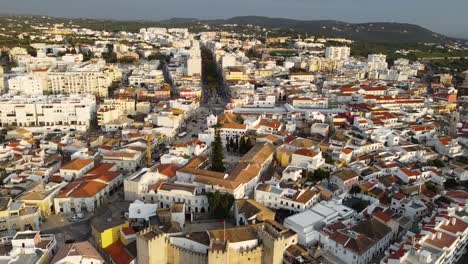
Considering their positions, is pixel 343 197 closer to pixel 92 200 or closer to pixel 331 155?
pixel 331 155

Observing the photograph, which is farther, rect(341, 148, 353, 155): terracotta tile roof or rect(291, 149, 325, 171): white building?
rect(341, 148, 353, 155): terracotta tile roof

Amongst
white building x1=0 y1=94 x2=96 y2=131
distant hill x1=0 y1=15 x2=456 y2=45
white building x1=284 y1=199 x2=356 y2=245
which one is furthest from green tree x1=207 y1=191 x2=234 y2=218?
distant hill x1=0 y1=15 x2=456 y2=45

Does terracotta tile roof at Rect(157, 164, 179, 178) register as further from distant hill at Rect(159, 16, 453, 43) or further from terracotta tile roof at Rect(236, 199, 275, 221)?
distant hill at Rect(159, 16, 453, 43)

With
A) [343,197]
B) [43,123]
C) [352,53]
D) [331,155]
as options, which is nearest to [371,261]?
[343,197]

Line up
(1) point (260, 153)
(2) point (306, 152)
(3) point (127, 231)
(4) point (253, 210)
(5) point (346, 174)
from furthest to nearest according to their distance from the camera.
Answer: (1) point (260, 153)
(2) point (306, 152)
(5) point (346, 174)
(4) point (253, 210)
(3) point (127, 231)

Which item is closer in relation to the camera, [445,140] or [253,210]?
[253,210]

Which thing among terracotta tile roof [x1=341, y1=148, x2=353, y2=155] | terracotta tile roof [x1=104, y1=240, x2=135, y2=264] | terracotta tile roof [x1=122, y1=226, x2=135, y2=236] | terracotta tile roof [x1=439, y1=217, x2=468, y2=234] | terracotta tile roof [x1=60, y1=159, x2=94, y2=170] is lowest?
terracotta tile roof [x1=104, y1=240, x2=135, y2=264]

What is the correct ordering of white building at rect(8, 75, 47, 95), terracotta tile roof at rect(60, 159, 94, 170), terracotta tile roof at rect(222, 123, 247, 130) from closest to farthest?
terracotta tile roof at rect(60, 159, 94, 170) < terracotta tile roof at rect(222, 123, 247, 130) < white building at rect(8, 75, 47, 95)

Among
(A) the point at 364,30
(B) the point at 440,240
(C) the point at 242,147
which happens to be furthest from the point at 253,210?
(A) the point at 364,30

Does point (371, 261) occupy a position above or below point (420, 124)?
below

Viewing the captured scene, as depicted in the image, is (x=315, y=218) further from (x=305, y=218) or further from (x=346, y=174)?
(x=346, y=174)

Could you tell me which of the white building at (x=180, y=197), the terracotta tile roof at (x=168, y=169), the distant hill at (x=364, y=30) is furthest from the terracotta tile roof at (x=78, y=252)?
the distant hill at (x=364, y=30)
